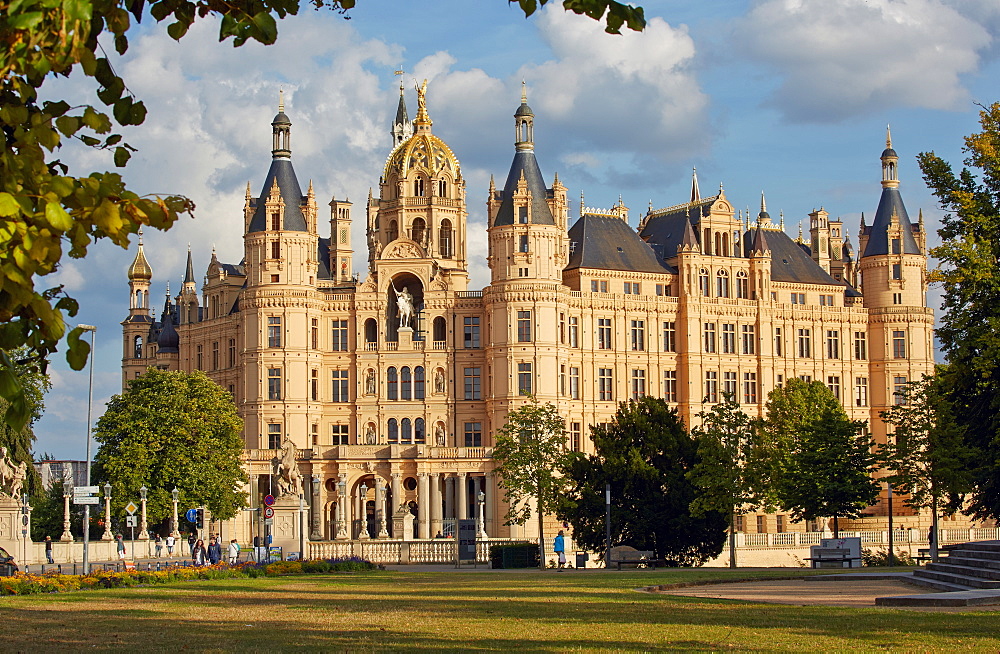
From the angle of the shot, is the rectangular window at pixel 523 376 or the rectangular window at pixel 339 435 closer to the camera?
the rectangular window at pixel 523 376

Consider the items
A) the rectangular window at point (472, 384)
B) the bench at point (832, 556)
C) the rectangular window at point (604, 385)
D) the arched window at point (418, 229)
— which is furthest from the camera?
the arched window at point (418, 229)

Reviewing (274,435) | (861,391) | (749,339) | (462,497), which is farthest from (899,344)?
(274,435)

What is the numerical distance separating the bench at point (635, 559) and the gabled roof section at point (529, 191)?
39.5 m

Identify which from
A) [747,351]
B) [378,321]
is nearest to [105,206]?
[378,321]

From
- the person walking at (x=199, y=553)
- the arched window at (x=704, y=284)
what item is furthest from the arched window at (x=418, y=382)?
the person walking at (x=199, y=553)

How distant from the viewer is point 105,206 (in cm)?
832

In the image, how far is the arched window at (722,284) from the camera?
107 m

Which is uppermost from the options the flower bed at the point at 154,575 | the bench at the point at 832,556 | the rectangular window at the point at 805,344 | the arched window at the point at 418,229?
the arched window at the point at 418,229

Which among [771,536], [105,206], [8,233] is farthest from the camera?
[771,536]

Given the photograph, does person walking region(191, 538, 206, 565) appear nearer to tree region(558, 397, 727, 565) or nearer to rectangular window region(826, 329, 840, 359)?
tree region(558, 397, 727, 565)

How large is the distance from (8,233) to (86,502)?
45471 mm

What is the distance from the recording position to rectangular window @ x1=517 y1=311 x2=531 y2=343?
322 ft

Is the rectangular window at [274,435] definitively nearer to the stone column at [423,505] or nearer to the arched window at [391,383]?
the arched window at [391,383]

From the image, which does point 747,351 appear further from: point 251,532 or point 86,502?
point 86,502
